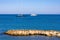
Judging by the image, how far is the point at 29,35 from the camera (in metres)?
32.7

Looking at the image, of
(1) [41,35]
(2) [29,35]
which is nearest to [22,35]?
(2) [29,35]

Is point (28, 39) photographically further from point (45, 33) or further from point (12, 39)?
point (45, 33)

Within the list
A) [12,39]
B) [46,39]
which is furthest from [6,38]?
[46,39]

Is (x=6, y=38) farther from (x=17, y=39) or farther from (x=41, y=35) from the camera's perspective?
(x=41, y=35)

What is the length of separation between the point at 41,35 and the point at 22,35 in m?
3.18

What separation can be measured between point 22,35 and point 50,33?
4.72 meters

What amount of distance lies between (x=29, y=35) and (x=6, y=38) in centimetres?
456

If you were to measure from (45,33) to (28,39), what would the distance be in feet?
16.4

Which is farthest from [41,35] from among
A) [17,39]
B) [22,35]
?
[17,39]

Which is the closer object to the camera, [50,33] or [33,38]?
[33,38]

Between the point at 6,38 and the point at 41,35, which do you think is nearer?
the point at 6,38

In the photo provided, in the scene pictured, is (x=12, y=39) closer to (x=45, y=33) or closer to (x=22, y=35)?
(x=22, y=35)

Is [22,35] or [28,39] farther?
[22,35]

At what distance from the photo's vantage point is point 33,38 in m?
29.6
